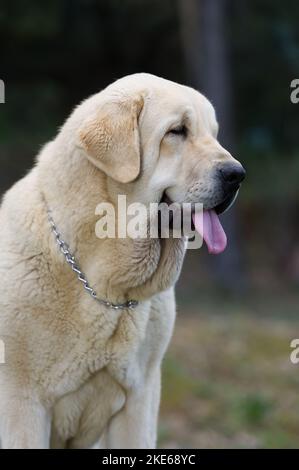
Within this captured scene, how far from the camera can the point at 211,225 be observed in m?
3.70

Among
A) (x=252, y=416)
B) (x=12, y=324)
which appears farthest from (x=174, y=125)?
(x=252, y=416)

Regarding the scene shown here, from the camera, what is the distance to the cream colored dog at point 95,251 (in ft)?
12.0

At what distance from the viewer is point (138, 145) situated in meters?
3.66

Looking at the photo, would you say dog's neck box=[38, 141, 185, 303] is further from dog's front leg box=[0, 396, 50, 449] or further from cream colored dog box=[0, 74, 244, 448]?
dog's front leg box=[0, 396, 50, 449]

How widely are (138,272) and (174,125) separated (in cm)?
61

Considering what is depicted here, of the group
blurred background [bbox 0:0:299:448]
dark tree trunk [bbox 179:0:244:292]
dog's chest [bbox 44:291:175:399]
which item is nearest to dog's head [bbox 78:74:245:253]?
dog's chest [bbox 44:291:175:399]

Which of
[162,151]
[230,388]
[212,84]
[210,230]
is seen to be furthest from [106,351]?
[212,84]

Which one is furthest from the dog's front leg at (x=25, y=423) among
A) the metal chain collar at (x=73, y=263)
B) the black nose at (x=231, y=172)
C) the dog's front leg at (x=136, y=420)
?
the black nose at (x=231, y=172)

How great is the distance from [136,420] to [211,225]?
935mm

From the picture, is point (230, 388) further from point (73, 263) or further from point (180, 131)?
point (180, 131)

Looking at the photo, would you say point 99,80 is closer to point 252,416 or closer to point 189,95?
point 252,416

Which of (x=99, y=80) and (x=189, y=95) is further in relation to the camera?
(x=99, y=80)

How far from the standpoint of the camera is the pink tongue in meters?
3.66
